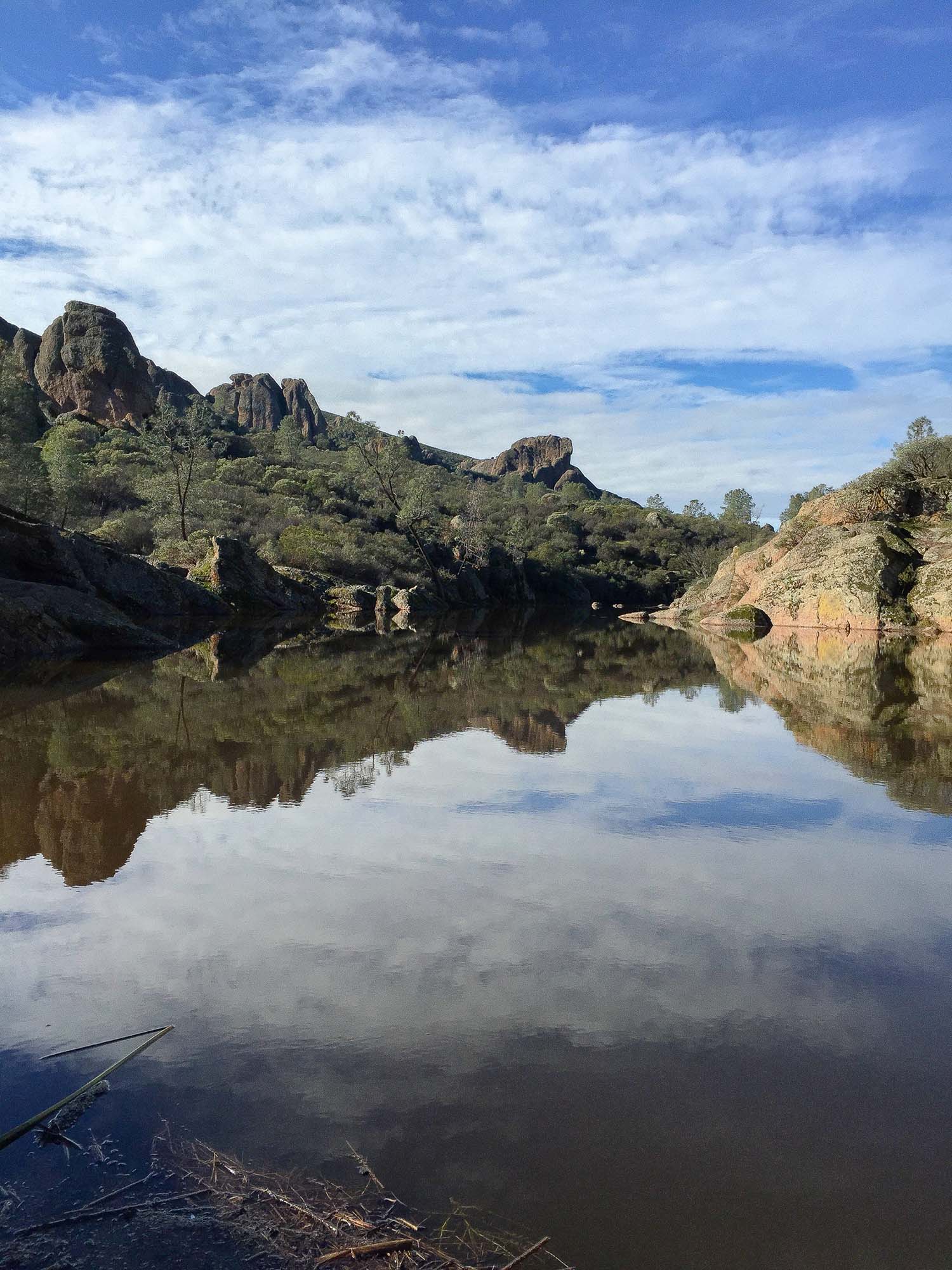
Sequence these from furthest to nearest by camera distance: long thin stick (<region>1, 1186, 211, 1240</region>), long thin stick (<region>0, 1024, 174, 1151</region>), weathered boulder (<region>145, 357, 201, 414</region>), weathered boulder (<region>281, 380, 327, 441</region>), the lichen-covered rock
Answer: weathered boulder (<region>281, 380, 327, 441</region>), weathered boulder (<region>145, 357, 201, 414</region>), the lichen-covered rock, long thin stick (<region>0, 1024, 174, 1151</region>), long thin stick (<region>1, 1186, 211, 1240</region>)

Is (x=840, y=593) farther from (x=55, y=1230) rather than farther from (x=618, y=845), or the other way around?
(x=55, y=1230)

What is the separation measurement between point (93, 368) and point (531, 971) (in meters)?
96.1

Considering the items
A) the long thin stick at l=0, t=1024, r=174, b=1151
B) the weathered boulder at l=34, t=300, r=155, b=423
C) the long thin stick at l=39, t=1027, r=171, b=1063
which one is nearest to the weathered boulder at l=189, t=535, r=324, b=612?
the long thin stick at l=39, t=1027, r=171, b=1063

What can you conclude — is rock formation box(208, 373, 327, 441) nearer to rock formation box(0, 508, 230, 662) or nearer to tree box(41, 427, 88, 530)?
tree box(41, 427, 88, 530)

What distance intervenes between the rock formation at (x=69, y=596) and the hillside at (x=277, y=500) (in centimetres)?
913

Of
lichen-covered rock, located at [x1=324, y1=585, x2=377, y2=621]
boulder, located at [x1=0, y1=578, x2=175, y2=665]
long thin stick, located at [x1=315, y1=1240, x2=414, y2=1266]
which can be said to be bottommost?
long thin stick, located at [x1=315, y1=1240, x2=414, y2=1266]

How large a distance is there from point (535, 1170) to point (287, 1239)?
34.6 inches

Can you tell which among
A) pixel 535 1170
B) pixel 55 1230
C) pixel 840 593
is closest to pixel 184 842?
pixel 55 1230

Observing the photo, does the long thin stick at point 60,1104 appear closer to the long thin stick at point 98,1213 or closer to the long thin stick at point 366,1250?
the long thin stick at point 98,1213

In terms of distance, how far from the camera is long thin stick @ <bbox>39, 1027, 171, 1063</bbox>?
11.8ft

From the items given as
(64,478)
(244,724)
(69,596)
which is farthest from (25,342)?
(244,724)

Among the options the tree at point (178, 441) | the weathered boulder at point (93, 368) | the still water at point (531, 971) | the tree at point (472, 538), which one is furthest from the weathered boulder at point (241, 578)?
the weathered boulder at point (93, 368)

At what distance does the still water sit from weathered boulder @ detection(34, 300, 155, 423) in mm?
87598

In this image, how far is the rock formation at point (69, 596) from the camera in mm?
18031
